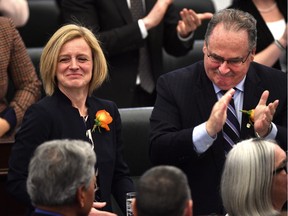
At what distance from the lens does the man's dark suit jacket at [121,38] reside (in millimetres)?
4781

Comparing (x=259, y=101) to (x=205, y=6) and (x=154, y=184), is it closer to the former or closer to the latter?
(x=154, y=184)

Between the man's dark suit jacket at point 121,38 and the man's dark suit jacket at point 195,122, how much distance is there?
968 mm

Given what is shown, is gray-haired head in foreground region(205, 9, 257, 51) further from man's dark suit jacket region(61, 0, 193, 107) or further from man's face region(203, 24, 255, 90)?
man's dark suit jacket region(61, 0, 193, 107)

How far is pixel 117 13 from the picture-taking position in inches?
191

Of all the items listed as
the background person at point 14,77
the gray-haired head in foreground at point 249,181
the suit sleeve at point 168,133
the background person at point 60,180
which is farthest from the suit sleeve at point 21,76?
the gray-haired head in foreground at point 249,181

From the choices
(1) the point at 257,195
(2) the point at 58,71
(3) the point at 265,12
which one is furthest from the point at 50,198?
(3) the point at 265,12

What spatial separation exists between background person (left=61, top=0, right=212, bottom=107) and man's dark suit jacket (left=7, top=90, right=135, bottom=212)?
1030 millimetres

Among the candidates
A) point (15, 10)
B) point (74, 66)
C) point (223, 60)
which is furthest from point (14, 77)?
point (223, 60)

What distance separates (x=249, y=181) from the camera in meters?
3.00

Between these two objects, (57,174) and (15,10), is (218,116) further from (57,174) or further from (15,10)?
(15,10)

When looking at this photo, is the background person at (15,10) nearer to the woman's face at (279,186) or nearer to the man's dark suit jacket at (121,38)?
the man's dark suit jacket at (121,38)

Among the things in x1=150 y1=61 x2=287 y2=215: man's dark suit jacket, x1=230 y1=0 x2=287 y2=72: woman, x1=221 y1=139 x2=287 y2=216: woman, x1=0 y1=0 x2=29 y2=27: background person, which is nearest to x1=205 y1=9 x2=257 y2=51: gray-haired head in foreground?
x1=150 y1=61 x2=287 y2=215: man's dark suit jacket

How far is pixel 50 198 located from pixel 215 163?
117cm

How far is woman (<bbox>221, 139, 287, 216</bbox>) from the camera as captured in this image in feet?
9.82
